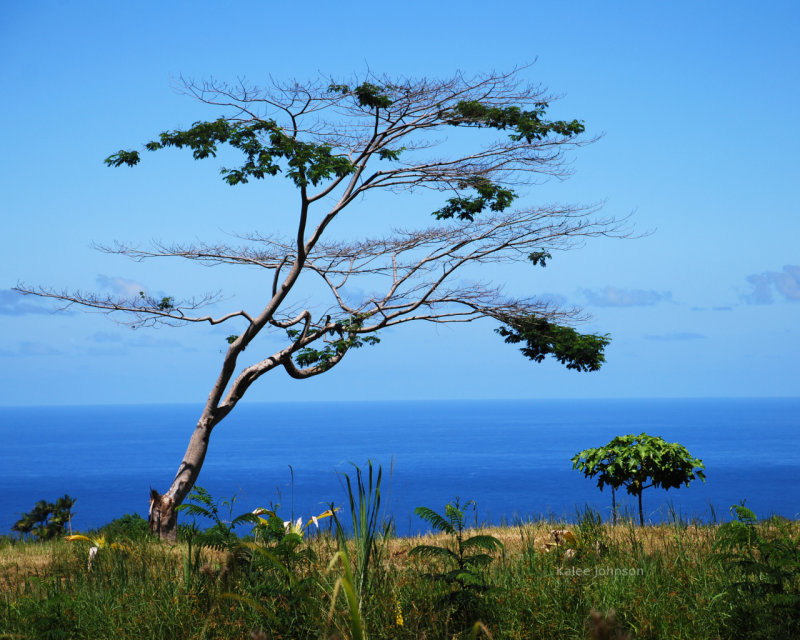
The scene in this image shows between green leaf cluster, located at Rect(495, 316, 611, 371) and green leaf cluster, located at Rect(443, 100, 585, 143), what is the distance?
270 cm

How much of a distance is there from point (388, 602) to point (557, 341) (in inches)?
405

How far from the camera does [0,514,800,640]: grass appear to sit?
17.3 feet

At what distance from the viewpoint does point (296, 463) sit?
111062 mm

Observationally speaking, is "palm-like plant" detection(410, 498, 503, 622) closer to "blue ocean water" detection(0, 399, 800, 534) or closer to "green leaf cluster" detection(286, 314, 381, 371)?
"green leaf cluster" detection(286, 314, 381, 371)

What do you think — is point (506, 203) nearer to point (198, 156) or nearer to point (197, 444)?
point (198, 156)

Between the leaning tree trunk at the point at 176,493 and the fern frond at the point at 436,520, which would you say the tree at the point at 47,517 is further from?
the fern frond at the point at 436,520

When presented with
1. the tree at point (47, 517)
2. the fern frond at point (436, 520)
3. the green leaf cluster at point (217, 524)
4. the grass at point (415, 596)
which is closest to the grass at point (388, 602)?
the grass at point (415, 596)

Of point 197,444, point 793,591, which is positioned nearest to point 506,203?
point 197,444

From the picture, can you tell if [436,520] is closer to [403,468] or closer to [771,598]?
[771,598]

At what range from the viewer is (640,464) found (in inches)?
471

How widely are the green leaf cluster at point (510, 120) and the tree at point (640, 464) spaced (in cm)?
609

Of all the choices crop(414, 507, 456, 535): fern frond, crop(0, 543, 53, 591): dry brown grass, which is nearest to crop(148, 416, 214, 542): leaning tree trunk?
crop(0, 543, 53, 591): dry brown grass

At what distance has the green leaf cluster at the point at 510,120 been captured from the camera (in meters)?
13.6

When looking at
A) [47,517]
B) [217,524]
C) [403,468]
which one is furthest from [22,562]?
[403,468]
